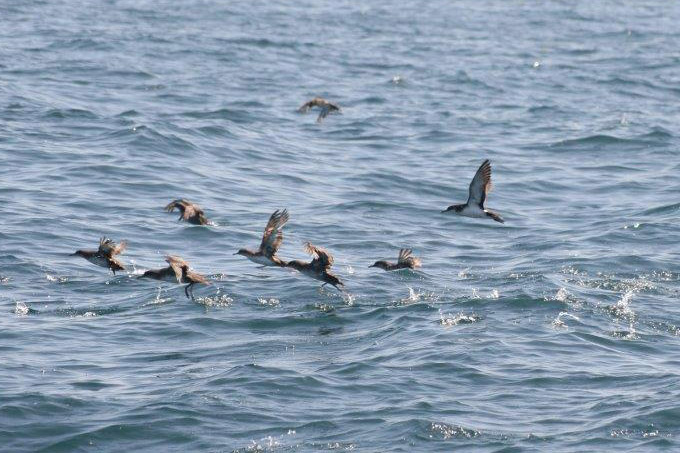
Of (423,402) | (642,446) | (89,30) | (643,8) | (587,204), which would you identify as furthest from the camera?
(643,8)

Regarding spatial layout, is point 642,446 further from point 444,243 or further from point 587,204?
point 587,204

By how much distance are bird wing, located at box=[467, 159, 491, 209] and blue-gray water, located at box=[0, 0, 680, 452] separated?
4.02 feet

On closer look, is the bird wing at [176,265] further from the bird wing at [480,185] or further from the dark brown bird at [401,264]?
the bird wing at [480,185]

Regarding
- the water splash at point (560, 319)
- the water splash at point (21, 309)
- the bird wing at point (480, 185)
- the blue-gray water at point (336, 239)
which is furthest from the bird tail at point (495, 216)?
the water splash at point (21, 309)

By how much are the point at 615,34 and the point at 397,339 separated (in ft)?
119

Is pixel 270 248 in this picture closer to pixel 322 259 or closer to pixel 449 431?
pixel 322 259

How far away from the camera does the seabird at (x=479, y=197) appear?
767 inches

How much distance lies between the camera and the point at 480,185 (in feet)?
64.8

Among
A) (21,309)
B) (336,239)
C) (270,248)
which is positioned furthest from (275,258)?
(336,239)

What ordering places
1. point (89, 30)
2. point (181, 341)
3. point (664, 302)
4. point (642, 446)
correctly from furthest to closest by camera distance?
point (89, 30) < point (664, 302) < point (181, 341) < point (642, 446)

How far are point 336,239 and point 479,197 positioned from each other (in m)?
3.46

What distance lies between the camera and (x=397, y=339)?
16.7m

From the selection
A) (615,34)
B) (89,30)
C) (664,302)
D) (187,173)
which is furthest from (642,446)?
(615,34)

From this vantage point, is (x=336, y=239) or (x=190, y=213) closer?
(x=190, y=213)
